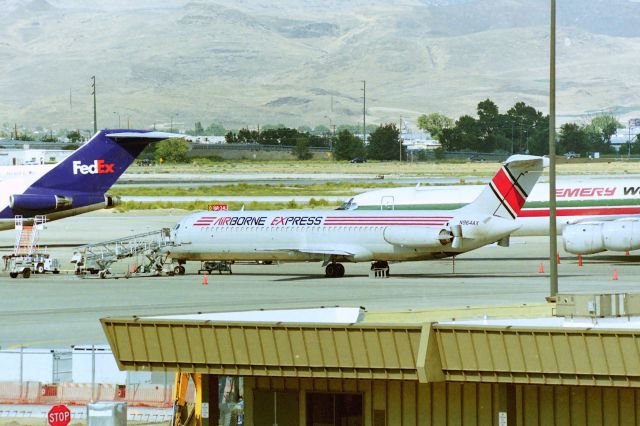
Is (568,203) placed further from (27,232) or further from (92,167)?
(27,232)

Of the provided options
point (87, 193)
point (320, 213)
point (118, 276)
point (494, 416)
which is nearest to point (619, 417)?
point (494, 416)

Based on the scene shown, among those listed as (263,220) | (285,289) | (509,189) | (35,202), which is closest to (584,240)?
(509,189)

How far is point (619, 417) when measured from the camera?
69.0 feet

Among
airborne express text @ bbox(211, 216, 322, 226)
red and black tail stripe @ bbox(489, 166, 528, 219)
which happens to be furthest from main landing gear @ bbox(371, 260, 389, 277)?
red and black tail stripe @ bbox(489, 166, 528, 219)

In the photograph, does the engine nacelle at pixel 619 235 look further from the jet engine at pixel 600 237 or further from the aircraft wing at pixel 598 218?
the aircraft wing at pixel 598 218

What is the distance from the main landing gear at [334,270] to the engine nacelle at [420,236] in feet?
11.7

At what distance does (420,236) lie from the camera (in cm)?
5509

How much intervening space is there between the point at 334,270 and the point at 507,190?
8566 millimetres

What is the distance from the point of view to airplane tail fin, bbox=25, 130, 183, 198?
220 feet

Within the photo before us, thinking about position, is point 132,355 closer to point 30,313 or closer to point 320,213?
point 30,313

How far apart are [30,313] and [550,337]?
1172 inches

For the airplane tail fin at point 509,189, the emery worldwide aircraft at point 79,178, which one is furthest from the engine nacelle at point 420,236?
the emery worldwide aircraft at point 79,178

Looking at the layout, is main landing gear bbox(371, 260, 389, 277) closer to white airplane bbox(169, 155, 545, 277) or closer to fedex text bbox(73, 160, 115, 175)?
white airplane bbox(169, 155, 545, 277)

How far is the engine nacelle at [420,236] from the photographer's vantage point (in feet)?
180
